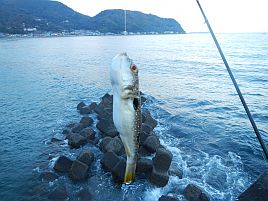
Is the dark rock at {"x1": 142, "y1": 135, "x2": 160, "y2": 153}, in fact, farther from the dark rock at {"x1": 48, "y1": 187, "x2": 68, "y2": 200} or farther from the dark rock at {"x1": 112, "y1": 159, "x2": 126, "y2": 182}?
the dark rock at {"x1": 48, "y1": 187, "x2": 68, "y2": 200}

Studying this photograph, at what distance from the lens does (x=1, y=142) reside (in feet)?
71.5

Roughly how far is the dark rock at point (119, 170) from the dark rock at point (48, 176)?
3.42m

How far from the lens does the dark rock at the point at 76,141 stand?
2058 cm

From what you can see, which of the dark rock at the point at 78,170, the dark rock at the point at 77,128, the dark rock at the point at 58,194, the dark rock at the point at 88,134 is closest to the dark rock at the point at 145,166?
the dark rock at the point at 78,170

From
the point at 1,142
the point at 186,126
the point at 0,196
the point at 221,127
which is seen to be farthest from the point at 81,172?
the point at 221,127

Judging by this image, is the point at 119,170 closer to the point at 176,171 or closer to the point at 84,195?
the point at 84,195

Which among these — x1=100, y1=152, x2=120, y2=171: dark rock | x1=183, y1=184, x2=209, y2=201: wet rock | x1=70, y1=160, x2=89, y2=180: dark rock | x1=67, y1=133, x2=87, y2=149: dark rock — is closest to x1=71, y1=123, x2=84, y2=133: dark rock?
x1=67, y1=133, x2=87, y2=149: dark rock

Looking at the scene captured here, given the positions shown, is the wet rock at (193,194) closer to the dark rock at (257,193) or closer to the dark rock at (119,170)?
the dark rock at (119,170)

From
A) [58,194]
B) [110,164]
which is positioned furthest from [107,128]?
[58,194]

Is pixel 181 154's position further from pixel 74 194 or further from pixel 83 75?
pixel 83 75

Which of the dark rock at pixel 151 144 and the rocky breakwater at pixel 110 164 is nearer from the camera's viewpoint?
the rocky breakwater at pixel 110 164

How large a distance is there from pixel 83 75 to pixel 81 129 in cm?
3154

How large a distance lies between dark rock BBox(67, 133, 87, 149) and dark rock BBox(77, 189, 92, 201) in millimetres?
6130

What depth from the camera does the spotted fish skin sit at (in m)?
3.35
